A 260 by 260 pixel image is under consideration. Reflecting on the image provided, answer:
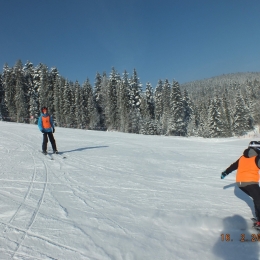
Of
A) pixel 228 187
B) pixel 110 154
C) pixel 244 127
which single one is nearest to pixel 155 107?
pixel 244 127

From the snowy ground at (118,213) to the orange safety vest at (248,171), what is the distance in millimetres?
871

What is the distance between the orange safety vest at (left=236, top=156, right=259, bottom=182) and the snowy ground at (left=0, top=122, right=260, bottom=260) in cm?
87

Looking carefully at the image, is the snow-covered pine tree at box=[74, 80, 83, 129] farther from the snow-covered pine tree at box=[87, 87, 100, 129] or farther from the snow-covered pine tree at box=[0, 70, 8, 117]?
the snow-covered pine tree at box=[0, 70, 8, 117]

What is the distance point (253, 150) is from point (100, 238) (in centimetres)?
→ 310

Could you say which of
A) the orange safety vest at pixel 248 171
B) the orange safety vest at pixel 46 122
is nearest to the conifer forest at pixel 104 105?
the orange safety vest at pixel 46 122

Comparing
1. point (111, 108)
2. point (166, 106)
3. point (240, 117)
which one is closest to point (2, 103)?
point (111, 108)

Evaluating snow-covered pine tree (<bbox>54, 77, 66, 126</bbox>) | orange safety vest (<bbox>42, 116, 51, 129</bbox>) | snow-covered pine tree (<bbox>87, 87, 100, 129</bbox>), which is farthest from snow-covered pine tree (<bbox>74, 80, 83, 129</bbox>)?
orange safety vest (<bbox>42, 116, 51, 129</bbox>)

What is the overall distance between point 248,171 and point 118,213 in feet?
8.51

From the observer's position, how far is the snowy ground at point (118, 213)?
3.51 m

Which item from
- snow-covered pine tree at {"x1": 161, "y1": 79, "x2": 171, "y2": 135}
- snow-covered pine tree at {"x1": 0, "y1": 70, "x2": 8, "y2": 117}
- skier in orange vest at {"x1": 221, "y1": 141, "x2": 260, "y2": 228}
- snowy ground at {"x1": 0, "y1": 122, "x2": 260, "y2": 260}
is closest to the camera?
snowy ground at {"x1": 0, "y1": 122, "x2": 260, "y2": 260}

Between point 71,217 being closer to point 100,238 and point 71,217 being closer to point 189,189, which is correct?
point 100,238

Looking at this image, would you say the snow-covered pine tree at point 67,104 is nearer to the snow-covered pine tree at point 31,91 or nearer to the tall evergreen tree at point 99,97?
the snow-covered pine tree at point 31,91

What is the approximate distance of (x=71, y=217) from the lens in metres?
4.38

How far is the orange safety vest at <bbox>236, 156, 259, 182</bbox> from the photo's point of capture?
441 centimetres
